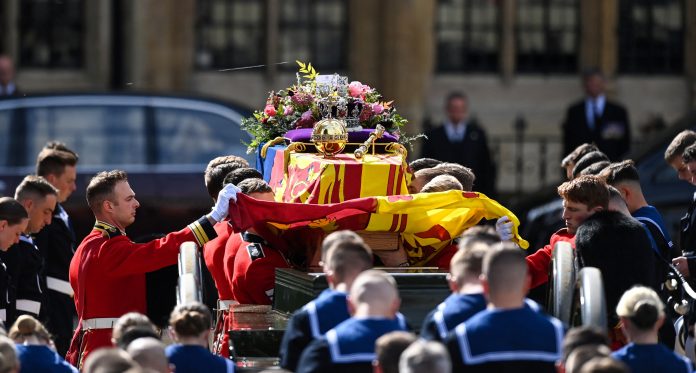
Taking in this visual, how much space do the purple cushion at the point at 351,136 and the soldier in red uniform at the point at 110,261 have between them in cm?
127

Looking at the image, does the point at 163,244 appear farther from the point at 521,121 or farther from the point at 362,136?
the point at 521,121

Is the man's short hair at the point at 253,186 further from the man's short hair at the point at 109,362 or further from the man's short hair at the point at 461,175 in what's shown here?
the man's short hair at the point at 109,362

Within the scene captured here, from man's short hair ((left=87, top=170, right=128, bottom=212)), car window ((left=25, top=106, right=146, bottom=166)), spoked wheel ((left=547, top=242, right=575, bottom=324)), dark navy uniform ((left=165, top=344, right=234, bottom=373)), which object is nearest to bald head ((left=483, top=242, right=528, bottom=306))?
dark navy uniform ((left=165, top=344, right=234, bottom=373))

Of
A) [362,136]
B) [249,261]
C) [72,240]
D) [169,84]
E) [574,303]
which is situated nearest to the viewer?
[574,303]

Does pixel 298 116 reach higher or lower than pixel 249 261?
higher

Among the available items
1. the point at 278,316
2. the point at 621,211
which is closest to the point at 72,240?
the point at 278,316

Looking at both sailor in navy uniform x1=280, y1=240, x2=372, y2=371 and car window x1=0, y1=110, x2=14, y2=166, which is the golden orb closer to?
sailor in navy uniform x1=280, y1=240, x2=372, y2=371

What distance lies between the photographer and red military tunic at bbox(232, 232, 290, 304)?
10.4 metres

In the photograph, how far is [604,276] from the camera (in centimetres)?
998

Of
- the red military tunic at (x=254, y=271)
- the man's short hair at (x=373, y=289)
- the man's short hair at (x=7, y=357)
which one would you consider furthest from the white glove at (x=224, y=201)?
the man's short hair at (x=7, y=357)

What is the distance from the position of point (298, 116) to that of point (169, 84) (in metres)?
11.5

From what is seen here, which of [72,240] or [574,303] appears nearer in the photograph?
[574,303]

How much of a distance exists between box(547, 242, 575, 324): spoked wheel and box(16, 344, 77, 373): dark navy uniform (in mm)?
2696

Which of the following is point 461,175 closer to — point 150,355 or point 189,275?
point 189,275
